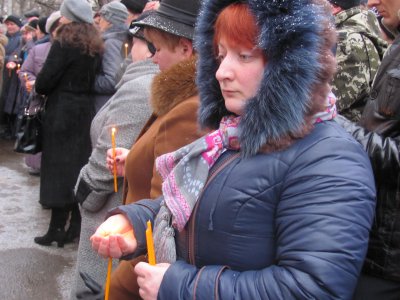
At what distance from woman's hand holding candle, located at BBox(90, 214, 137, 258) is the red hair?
2.13 feet

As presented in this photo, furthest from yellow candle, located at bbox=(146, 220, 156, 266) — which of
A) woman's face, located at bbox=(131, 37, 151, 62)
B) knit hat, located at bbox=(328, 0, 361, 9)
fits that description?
knit hat, located at bbox=(328, 0, 361, 9)

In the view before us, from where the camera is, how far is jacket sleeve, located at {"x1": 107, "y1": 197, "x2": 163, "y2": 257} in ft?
5.47

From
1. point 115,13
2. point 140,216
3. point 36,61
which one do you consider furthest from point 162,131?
Answer: point 36,61

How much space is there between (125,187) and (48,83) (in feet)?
7.12

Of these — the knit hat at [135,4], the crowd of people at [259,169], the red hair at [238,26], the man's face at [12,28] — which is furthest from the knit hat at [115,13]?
the man's face at [12,28]

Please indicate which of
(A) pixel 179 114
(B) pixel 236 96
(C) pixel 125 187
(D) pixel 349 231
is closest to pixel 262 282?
(D) pixel 349 231

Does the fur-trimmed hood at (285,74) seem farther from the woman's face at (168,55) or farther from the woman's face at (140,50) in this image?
the woman's face at (140,50)

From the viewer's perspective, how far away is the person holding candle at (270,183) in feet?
4.11

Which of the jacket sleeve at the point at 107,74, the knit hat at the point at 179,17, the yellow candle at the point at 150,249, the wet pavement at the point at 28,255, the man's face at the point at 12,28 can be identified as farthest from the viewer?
the man's face at the point at 12,28

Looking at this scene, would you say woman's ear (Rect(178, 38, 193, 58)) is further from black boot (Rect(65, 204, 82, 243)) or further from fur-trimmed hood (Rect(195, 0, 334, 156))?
black boot (Rect(65, 204, 82, 243))

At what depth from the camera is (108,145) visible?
9.45 feet

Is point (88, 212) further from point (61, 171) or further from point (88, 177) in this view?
point (61, 171)

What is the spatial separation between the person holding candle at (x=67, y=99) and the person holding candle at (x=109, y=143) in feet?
4.73

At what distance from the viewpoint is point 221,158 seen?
4.91 ft
